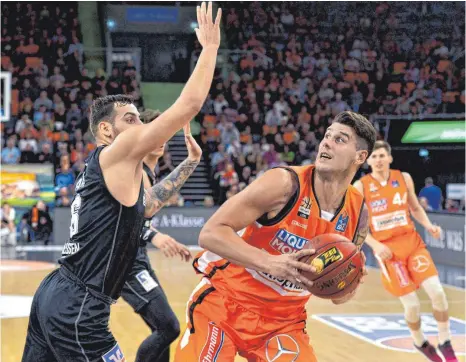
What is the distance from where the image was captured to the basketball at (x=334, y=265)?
11.8 ft

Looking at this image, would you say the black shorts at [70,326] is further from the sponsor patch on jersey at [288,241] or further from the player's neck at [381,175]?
the player's neck at [381,175]

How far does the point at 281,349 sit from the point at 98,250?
105cm

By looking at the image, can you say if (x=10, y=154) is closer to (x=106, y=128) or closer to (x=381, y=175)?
(x=381, y=175)

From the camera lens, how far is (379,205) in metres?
7.50

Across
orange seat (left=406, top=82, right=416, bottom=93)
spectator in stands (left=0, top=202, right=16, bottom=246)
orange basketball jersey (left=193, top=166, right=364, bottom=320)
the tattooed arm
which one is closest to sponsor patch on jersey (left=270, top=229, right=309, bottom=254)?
orange basketball jersey (left=193, top=166, right=364, bottom=320)

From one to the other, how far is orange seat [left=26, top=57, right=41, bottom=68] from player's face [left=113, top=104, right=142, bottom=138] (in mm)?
18212

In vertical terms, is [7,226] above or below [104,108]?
below

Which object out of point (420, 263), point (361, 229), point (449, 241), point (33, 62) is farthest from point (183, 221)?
point (361, 229)

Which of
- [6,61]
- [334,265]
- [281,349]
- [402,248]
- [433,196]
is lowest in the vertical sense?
[433,196]

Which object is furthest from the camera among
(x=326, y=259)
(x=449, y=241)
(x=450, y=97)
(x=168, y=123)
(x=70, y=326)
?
(x=450, y=97)

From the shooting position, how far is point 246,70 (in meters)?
22.5

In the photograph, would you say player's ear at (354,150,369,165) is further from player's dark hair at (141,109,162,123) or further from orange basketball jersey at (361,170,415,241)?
orange basketball jersey at (361,170,415,241)

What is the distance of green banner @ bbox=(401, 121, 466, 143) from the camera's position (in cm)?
1838

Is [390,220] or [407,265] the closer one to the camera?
[407,265]
